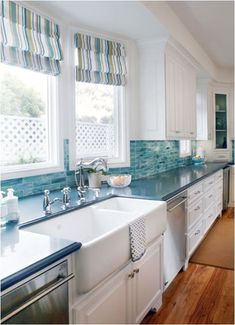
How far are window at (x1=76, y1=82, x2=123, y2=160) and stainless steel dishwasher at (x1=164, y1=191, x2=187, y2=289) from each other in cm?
90

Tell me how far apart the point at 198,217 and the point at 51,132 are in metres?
1.92

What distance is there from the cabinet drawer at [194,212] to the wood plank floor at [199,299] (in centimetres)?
46

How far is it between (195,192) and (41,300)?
7.65 feet

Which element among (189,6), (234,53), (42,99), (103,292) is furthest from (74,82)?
(234,53)

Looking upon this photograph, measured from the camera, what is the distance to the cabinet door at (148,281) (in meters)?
1.79

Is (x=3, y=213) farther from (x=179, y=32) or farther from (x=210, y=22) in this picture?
(x=210, y=22)

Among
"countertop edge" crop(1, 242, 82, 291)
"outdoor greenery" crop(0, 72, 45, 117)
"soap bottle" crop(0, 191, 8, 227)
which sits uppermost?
"outdoor greenery" crop(0, 72, 45, 117)

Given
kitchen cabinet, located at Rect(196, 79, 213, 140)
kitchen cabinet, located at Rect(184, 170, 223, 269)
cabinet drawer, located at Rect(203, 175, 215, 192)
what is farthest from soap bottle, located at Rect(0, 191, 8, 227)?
kitchen cabinet, located at Rect(196, 79, 213, 140)

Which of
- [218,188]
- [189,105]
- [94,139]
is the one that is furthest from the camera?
[218,188]

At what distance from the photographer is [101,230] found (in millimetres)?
1972

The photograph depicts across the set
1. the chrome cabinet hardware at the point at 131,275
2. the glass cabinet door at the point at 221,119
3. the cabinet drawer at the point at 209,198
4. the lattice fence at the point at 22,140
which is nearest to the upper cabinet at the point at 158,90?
the cabinet drawer at the point at 209,198

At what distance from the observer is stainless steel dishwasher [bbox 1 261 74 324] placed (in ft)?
3.14

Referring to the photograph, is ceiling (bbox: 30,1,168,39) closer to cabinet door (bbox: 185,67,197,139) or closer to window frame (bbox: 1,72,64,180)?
window frame (bbox: 1,72,64,180)

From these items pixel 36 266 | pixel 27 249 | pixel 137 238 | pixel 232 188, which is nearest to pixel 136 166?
pixel 137 238
